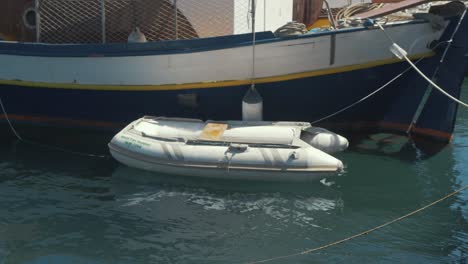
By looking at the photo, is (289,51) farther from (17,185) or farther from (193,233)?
(17,185)

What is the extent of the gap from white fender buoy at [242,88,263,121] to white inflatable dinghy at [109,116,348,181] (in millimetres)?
124

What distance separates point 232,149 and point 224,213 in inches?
37.0

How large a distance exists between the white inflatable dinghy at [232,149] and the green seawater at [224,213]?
0.62 ft

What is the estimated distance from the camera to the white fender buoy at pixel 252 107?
741 cm

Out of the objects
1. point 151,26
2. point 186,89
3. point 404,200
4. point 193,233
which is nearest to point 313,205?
point 404,200

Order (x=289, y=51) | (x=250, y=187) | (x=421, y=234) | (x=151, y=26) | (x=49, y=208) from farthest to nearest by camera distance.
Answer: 1. (x=151, y=26)
2. (x=289, y=51)
3. (x=250, y=187)
4. (x=49, y=208)
5. (x=421, y=234)

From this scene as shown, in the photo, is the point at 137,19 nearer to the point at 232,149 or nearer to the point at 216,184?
the point at 232,149

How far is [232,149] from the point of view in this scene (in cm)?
679

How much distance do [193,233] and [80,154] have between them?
2939 millimetres

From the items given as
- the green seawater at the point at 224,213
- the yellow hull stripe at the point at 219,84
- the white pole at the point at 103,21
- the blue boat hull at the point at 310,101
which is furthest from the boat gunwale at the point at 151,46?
the green seawater at the point at 224,213

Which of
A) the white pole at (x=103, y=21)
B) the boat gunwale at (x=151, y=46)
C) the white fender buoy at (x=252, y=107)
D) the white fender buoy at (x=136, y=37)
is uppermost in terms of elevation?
the white pole at (x=103, y=21)

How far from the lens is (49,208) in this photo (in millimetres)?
6227

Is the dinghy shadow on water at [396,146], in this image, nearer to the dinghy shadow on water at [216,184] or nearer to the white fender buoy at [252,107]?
the dinghy shadow on water at [216,184]

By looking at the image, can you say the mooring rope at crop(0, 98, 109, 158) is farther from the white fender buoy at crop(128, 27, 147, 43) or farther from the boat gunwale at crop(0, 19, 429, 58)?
the white fender buoy at crop(128, 27, 147, 43)
